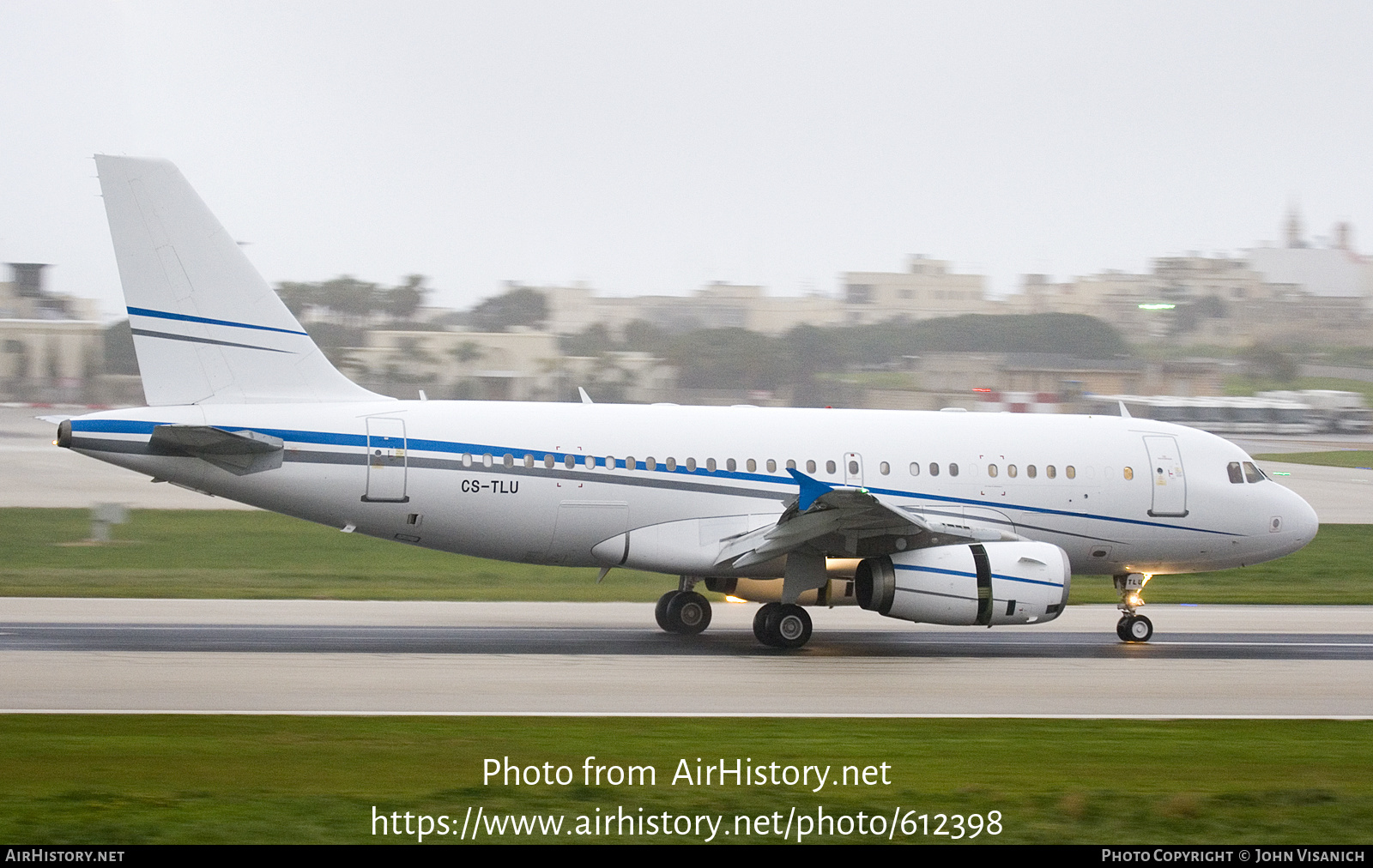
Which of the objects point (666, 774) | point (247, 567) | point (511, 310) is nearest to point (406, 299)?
point (511, 310)

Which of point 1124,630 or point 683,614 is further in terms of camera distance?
point 1124,630

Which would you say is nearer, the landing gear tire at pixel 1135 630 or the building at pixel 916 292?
the landing gear tire at pixel 1135 630

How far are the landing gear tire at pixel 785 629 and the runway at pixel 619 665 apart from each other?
317mm

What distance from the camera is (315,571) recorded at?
28109 millimetres

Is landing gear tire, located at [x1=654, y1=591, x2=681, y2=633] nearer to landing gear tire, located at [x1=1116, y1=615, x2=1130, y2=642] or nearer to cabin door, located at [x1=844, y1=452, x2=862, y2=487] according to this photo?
cabin door, located at [x1=844, y1=452, x2=862, y2=487]

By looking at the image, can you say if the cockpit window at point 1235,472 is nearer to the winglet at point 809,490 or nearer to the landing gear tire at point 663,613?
the winglet at point 809,490

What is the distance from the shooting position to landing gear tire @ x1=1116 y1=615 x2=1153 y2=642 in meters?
20.7

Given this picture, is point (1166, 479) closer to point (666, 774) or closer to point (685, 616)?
→ point (685, 616)

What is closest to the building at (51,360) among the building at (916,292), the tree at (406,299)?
the tree at (406,299)

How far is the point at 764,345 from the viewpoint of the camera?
51.4 meters

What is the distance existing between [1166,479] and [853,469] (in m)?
4.99

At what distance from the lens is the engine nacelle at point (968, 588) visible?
18062 mm

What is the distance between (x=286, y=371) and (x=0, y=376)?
42.1 meters
